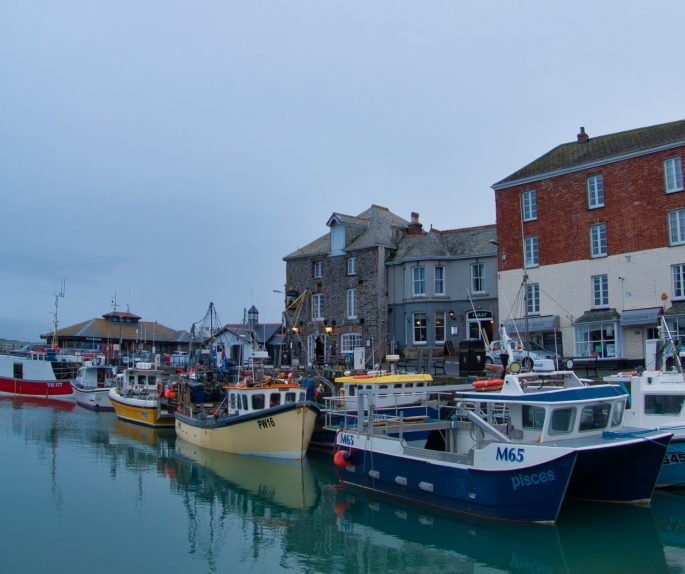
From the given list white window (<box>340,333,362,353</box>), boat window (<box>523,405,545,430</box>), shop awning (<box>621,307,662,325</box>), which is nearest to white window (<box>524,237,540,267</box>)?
shop awning (<box>621,307,662,325</box>)

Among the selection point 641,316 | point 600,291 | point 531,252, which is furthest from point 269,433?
point 531,252

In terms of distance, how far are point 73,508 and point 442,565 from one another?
1062cm

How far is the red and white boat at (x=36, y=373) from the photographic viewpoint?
59375mm

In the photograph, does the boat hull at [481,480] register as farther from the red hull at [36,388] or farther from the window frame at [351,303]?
the red hull at [36,388]

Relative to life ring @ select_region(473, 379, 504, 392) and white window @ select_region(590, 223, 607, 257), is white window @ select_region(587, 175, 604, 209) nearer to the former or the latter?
white window @ select_region(590, 223, 607, 257)

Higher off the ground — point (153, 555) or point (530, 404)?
point (530, 404)

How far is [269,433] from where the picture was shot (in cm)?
2486

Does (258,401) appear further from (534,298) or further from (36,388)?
(36,388)

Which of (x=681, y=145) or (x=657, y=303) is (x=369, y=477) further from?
(x=681, y=145)

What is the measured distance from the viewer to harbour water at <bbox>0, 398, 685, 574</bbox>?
13.9 m

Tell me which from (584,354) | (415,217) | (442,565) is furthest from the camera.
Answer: (415,217)

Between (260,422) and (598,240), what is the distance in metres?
18.8

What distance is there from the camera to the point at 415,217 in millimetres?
47250

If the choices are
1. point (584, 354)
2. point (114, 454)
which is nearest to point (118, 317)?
point (114, 454)
